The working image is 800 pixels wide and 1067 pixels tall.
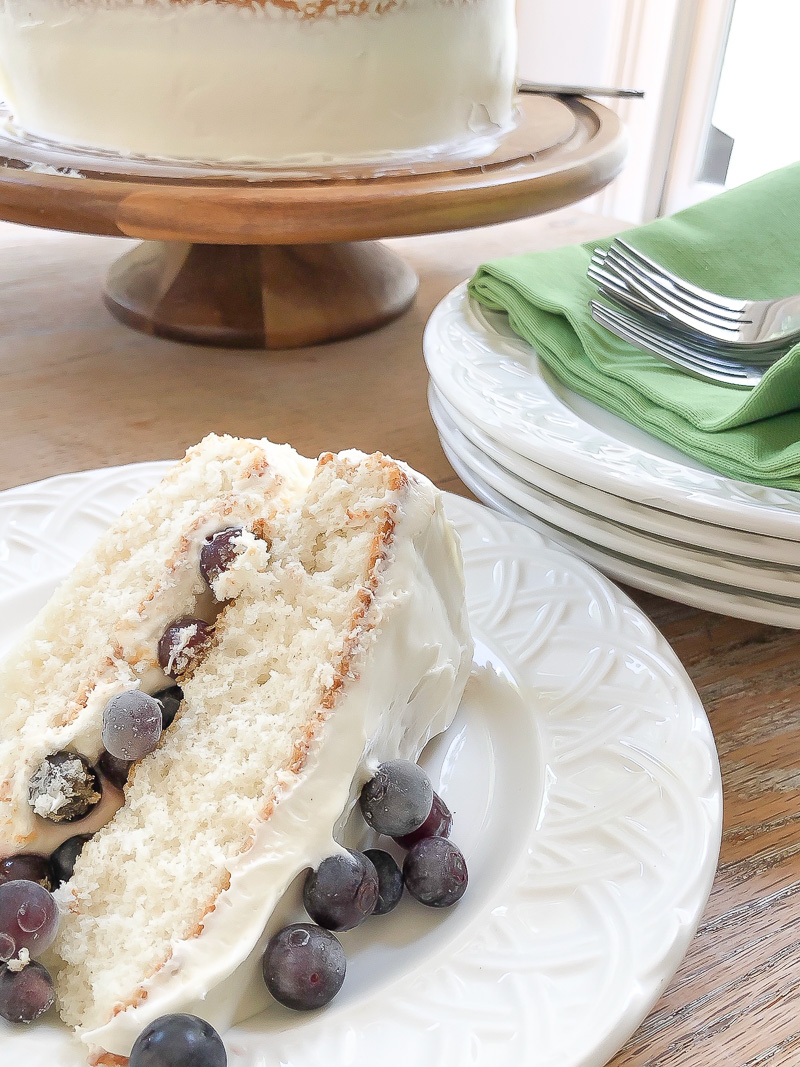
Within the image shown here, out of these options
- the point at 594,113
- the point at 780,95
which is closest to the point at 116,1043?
the point at 594,113

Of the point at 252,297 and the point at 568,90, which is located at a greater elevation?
the point at 568,90

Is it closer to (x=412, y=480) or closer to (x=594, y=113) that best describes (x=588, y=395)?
(x=412, y=480)

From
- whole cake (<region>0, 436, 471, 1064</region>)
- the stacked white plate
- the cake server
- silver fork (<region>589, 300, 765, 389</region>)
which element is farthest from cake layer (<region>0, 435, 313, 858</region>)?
the cake server

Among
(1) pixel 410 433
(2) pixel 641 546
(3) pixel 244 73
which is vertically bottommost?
(1) pixel 410 433

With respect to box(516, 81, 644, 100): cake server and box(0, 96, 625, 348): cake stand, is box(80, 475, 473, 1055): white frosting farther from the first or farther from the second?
box(516, 81, 644, 100): cake server

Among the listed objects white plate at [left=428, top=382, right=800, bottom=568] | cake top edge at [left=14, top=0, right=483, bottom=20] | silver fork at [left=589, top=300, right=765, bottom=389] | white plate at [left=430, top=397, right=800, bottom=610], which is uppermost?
cake top edge at [left=14, top=0, right=483, bottom=20]

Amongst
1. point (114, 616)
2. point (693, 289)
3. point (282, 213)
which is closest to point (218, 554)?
point (114, 616)

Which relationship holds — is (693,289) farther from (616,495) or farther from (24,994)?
(24,994)
